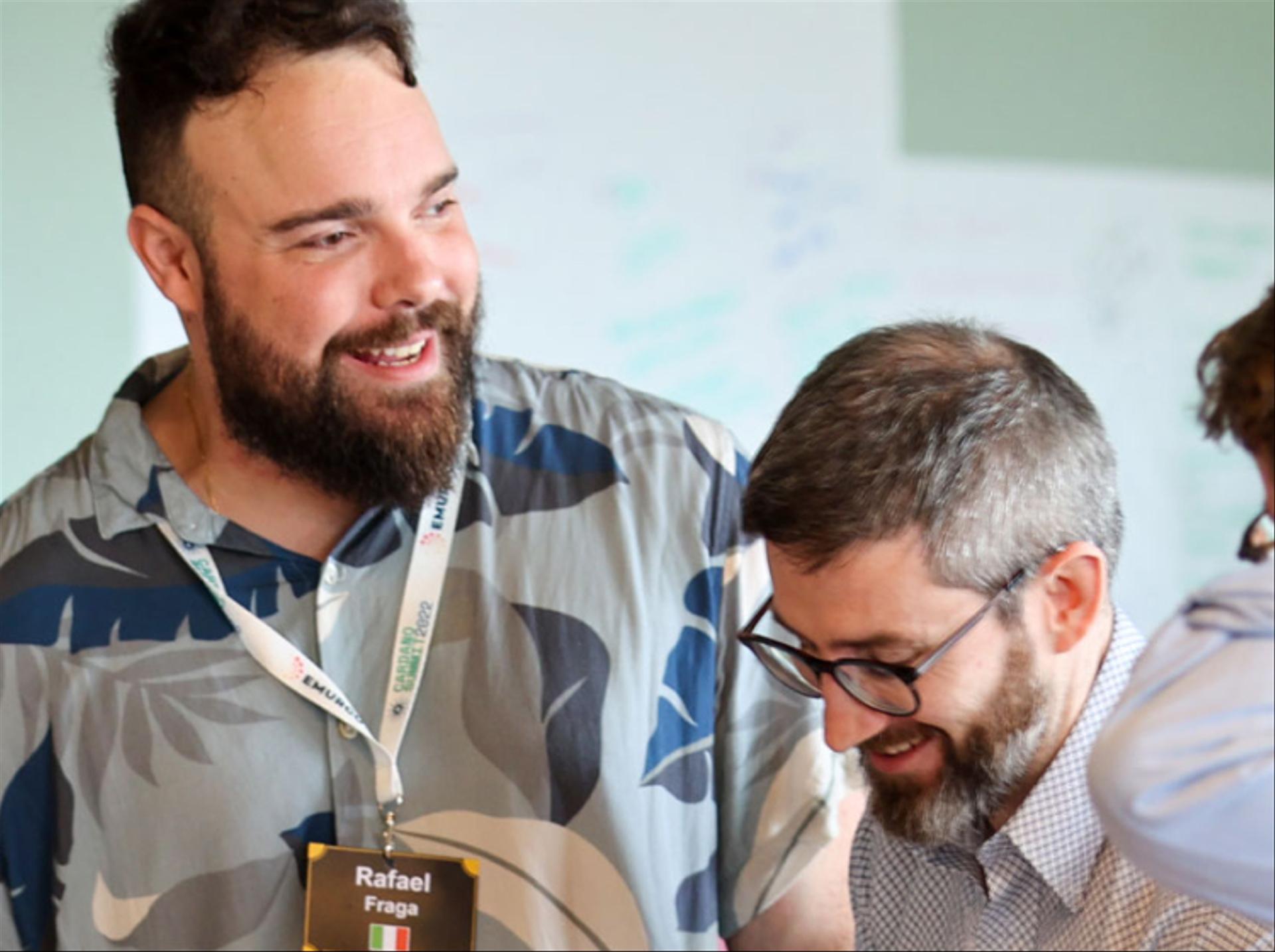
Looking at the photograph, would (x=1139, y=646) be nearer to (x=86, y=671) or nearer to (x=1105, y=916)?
(x=1105, y=916)

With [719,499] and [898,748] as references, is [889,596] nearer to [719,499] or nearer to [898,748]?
[898,748]

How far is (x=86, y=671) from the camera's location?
1797 mm

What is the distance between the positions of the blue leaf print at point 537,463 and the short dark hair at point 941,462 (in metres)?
0.45

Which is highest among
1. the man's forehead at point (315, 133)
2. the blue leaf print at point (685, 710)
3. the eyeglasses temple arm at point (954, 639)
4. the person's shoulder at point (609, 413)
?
the man's forehead at point (315, 133)

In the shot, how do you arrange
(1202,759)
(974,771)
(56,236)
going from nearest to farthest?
(1202,759), (974,771), (56,236)

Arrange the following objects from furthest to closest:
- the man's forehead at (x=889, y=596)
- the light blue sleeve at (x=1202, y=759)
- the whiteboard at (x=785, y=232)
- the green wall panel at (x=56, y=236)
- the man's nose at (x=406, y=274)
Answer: the whiteboard at (x=785, y=232) → the green wall panel at (x=56, y=236) → the man's nose at (x=406, y=274) → the man's forehead at (x=889, y=596) → the light blue sleeve at (x=1202, y=759)

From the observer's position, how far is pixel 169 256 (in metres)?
1.91

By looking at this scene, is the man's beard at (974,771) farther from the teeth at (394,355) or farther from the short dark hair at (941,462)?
the teeth at (394,355)

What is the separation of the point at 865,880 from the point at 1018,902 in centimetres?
24

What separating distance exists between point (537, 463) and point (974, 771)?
690 millimetres

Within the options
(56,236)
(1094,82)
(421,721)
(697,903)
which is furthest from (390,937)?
(1094,82)

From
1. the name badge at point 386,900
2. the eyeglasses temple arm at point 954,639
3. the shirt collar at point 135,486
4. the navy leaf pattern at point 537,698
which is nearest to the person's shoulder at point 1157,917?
the eyeglasses temple arm at point 954,639

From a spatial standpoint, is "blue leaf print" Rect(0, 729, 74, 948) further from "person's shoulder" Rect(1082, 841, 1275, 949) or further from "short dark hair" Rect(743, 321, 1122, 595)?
"person's shoulder" Rect(1082, 841, 1275, 949)

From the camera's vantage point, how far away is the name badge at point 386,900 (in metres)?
1.79
